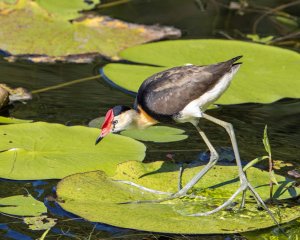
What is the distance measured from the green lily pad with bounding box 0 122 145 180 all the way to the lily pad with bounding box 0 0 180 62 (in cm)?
155

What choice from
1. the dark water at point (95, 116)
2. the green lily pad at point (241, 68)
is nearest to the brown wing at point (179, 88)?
the dark water at point (95, 116)

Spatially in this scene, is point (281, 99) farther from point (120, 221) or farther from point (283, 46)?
point (120, 221)

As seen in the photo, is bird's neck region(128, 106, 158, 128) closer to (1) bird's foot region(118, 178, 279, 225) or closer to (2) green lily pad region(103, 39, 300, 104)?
(1) bird's foot region(118, 178, 279, 225)

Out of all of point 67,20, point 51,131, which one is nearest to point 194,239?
point 51,131

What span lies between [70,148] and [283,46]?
115 inches

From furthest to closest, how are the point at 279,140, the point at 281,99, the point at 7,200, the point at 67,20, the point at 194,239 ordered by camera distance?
1. the point at 67,20
2. the point at 281,99
3. the point at 279,140
4. the point at 7,200
5. the point at 194,239

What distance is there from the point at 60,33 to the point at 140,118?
2.23m

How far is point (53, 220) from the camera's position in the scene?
3908mm

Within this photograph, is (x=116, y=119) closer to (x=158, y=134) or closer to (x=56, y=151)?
(x=56, y=151)

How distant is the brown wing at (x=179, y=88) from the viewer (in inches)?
167

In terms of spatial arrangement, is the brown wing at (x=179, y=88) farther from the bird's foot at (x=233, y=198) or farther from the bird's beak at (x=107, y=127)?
the bird's foot at (x=233, y=198)

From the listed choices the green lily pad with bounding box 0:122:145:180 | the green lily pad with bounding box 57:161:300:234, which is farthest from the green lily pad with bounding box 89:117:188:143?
the green lily pad with bounding box 57:161:300:234

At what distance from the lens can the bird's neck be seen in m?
4.43

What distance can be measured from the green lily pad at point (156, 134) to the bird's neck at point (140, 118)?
38cm
